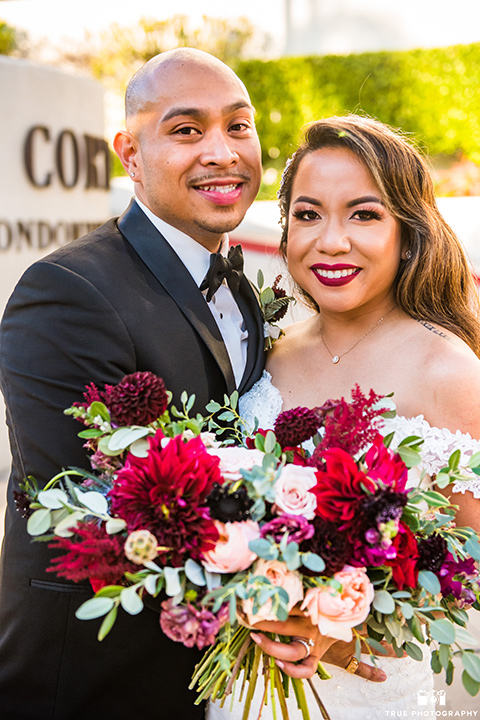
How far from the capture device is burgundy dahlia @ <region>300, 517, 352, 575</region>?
1.33 m

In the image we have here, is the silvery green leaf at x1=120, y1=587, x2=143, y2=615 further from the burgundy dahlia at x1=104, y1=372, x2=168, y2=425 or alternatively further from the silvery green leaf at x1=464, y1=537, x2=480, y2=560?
the silvery green leaf at x1=464, y1=537, x2=480, y2=560

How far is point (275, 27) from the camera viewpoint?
13.2m

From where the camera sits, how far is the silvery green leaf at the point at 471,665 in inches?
53.8

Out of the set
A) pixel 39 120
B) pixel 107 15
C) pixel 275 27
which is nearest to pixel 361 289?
pixel 39 120

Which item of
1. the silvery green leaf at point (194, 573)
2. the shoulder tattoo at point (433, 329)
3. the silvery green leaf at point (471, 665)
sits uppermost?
the shoulder tattoo at point (433, 329)

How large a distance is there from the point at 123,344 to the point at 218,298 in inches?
21.8

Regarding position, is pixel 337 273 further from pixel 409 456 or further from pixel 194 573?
pixel 194 573

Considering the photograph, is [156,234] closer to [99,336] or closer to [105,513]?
[99,336]

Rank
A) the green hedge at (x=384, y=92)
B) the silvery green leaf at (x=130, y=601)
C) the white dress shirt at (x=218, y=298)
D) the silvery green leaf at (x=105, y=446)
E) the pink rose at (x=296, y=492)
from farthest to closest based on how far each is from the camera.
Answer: the green hedge at (x=384, y=92) < the white dress shirt at (x=218, y=298) < the silvery green leaf at (x=105, y=446) < the pink rose at (x=296, y=492) < the silvery green leaf at (x=130, y=601)

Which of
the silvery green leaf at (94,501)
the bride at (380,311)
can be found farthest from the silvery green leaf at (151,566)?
the bride at (380,311)

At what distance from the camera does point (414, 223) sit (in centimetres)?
227

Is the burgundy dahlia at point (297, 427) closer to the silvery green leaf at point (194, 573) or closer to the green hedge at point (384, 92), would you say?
the silvery green leaf at point (194, 573)

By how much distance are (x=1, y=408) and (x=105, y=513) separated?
4.62m

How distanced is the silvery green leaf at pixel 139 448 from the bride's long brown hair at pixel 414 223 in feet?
3.95
